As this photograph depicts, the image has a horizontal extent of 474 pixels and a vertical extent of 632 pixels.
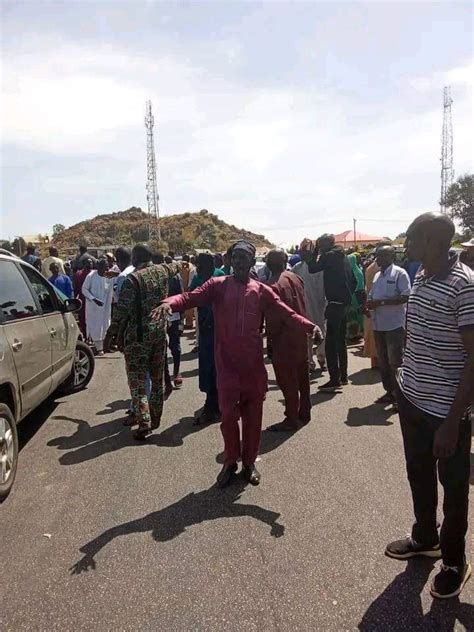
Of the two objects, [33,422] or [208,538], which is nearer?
[208,538]

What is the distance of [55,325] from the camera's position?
6230 mm

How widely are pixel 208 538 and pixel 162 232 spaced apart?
358 ft

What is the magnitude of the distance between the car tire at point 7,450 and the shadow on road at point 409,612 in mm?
2885

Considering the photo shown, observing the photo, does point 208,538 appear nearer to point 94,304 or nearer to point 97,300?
point 97,300

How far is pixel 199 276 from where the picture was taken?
258 inches

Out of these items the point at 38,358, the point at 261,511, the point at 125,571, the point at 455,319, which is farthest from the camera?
the point at 38,358

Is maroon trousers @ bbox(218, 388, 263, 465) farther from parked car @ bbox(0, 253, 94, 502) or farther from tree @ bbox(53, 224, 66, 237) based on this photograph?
tree @ bbox(53, 224, 66, 237)

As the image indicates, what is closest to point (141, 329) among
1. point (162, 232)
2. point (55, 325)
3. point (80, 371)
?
point (55, 325)

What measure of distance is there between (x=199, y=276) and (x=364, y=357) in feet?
14.8

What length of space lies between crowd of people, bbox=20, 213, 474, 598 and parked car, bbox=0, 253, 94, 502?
74 centimetres

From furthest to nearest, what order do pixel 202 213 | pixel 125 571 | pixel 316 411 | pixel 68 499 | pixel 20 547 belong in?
pixel 202 213
pixel 316 411
pixel 68 499
pixel 20 547
pixel 125 571

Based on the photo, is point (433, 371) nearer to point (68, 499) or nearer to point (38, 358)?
point (68, 499)

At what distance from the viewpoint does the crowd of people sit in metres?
2.74

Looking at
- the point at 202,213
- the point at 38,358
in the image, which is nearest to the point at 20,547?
the point at 38,358
